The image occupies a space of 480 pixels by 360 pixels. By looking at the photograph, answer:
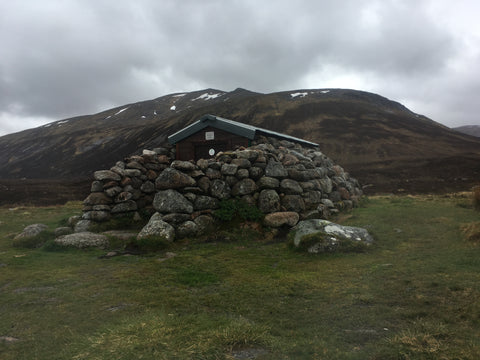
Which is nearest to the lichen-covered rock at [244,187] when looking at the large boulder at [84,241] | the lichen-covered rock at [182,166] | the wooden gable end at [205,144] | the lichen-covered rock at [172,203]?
the lichen-covered rock at [172,203]

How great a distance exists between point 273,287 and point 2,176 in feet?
409

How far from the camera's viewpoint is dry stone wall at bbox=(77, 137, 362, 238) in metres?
12.3

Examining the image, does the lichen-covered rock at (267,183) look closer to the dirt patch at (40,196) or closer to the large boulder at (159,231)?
the large boulder at (159,231)

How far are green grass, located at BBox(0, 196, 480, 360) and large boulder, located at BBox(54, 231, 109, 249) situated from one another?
100 centimetres

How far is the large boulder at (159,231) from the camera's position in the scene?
11.1m

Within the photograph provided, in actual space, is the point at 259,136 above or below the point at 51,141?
below

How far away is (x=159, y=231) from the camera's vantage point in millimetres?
11227

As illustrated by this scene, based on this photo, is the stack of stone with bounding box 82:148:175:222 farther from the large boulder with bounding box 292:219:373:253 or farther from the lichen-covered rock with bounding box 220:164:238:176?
the large boulder with bounding box 292:219:373:253

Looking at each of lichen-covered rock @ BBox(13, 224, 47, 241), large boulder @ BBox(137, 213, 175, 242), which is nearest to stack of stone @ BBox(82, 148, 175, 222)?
lichen-covered rock @ BBox(13, 224, 47, 241)

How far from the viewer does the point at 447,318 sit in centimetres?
432

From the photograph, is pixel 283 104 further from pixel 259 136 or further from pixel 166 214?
pixel 166 214

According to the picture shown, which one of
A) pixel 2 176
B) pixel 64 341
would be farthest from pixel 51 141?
pixel 64 341

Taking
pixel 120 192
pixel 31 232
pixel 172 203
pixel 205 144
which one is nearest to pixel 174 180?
→ pixel 172 203

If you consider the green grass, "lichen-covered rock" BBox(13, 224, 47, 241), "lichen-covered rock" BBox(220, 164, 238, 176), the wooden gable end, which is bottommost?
the green grass
